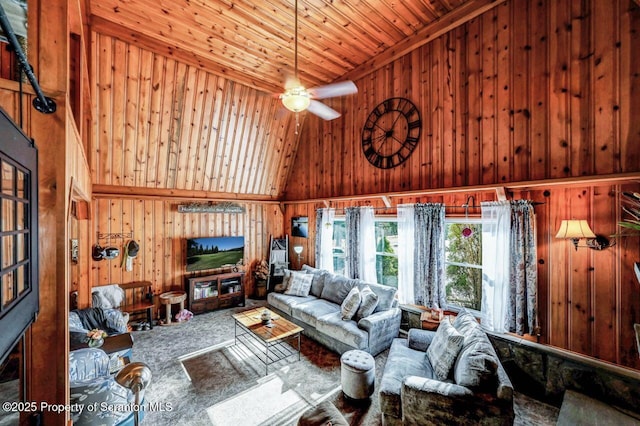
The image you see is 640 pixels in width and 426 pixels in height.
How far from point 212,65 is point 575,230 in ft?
17.8

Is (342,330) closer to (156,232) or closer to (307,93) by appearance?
(307,93)

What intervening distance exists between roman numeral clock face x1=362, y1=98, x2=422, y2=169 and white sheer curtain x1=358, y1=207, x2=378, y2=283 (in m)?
0.91

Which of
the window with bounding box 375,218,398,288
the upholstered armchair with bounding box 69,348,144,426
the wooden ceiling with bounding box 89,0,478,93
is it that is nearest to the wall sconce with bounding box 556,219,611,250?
the window with bounding box 375,218,398,288

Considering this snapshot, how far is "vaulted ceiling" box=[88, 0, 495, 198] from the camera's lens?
3494mm

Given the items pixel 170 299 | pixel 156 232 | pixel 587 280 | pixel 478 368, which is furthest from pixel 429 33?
pixel 170 299

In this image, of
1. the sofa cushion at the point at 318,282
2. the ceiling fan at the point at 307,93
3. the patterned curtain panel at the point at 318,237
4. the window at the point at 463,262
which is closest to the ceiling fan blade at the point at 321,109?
the ceiling fan at the point at 307,93

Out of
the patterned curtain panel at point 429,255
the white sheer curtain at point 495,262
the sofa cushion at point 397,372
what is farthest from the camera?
the patterned curtain panel at point 429,255

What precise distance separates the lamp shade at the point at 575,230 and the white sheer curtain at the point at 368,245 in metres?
2.67

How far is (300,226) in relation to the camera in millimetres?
6844

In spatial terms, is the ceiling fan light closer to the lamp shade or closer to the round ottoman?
the round ottoman

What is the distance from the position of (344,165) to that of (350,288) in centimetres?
242

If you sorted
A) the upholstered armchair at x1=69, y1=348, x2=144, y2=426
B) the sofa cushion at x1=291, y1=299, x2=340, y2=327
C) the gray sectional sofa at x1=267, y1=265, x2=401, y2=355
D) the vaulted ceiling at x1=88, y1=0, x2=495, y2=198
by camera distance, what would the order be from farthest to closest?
the sofa cushion at x1=291, y1=299, x2=340, y2=327 < the gray sectional sofa at x1=267, y1=265, x2=401, y2=355 < the vaulted ceiling at x1=88, y1=0, x2=495, y2=198 < the upholstered armchair at x1=69, y1=348, x2=144, y2=426

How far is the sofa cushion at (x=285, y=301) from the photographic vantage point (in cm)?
500

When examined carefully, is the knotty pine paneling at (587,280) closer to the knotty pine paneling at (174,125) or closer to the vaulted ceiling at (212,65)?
the vaulted ceiling at (212,65)
